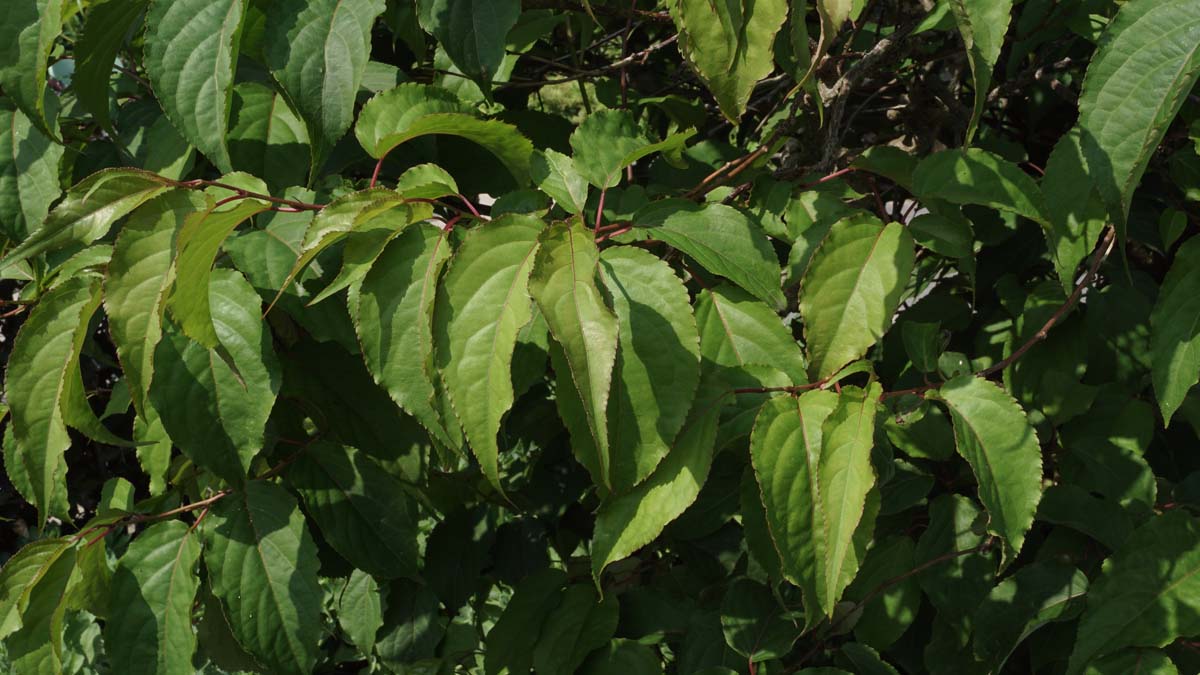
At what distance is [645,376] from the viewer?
940 millimetres

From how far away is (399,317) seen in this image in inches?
37.7

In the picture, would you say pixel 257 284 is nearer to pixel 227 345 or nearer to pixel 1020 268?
pixel 227 345

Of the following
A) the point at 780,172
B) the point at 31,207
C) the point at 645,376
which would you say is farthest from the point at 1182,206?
the point at 31,207

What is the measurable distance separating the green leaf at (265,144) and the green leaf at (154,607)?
0.46 m

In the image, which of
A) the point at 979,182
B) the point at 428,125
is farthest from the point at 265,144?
the point at 979,182

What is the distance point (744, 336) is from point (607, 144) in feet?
0.87

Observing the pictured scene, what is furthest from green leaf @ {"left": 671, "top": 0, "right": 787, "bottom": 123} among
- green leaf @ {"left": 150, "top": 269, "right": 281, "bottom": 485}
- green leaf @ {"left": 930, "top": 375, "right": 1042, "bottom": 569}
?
green leaf @ {"left": 150, "top": 269, "right": 281, "bottom": 485}

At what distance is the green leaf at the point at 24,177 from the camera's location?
51.7 inches

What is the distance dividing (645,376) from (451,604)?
0.98 m

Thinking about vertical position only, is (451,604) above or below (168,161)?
below

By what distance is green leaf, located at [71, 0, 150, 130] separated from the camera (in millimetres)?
1080

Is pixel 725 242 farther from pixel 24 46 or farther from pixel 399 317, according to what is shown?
pixel 24 46

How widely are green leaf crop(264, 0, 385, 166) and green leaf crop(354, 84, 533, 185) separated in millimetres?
57

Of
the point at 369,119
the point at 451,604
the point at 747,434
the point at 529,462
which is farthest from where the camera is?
the point at 529,462
